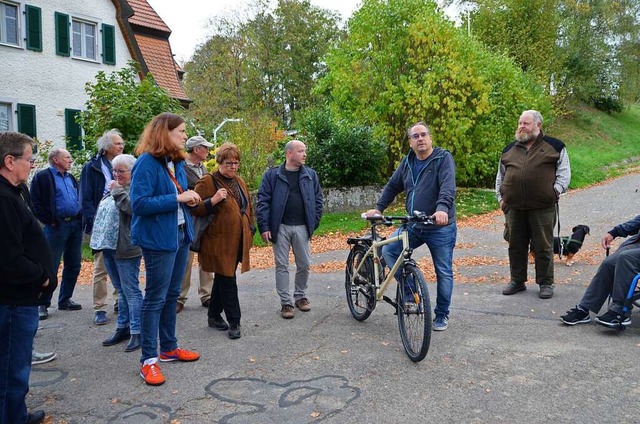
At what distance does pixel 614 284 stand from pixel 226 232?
146 inches

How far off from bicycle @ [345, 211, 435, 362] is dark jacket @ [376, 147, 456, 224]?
0.24 m

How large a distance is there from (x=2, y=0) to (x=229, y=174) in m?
16.9

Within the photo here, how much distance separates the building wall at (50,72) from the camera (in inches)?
754

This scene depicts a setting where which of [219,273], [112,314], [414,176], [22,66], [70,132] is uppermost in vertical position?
[22,66]

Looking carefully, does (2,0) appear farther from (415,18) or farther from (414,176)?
(414,176)

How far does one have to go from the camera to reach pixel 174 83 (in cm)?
2378

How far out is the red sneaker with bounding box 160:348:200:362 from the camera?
5.09 metres

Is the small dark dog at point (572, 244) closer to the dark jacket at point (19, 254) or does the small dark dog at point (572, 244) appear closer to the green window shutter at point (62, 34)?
the dark jacket at point (19, 254)

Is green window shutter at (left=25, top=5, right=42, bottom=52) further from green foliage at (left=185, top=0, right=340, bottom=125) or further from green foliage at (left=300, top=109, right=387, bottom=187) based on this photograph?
green foliage at (left=185, top=0, right=340, bottom=125)

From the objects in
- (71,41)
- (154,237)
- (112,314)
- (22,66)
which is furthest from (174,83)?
(154,237)

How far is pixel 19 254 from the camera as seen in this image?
3.55m

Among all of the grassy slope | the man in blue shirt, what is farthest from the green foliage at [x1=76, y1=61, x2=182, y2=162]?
the man in blue shirt

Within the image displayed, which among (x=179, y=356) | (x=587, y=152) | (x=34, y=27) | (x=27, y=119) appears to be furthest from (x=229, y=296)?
(x=587, y=152)

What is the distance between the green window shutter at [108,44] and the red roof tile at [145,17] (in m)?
1.94
